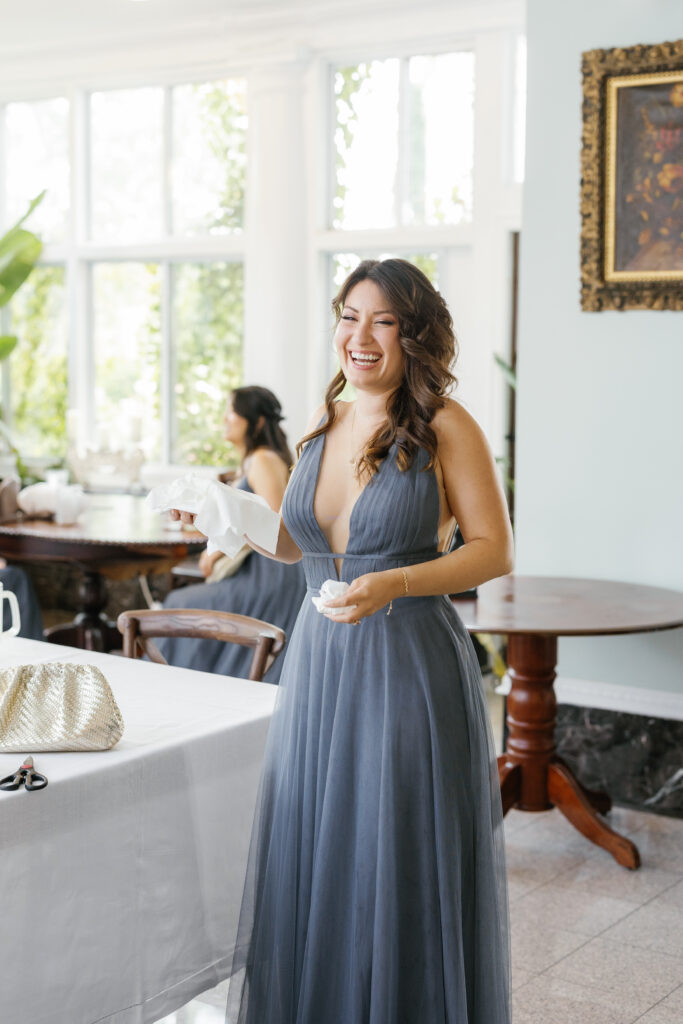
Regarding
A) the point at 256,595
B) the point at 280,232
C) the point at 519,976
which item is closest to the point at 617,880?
the point at 519,976

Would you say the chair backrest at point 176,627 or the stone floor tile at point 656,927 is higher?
the chair backrest at point 176,627

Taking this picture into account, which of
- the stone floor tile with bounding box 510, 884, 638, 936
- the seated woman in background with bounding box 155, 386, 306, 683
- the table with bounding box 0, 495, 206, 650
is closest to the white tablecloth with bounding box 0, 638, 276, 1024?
the stone floor tile with bounding box 510, 884, 638, 936

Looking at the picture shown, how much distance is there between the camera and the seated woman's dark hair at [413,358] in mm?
1992

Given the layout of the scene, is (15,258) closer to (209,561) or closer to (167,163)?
(167,163)

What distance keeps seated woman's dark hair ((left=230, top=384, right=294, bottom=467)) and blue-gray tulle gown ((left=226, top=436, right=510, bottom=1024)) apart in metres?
2.22

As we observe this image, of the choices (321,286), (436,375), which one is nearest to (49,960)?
(436,375)

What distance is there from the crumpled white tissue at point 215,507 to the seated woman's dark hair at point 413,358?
215mm

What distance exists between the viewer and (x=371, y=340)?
2012 mm

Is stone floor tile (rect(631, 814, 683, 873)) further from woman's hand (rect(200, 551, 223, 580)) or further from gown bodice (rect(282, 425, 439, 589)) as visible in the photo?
gown bodice (rect(282, 425, 439, 589))

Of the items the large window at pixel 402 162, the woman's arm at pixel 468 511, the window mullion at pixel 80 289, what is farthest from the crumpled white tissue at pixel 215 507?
the window mullion at pixel 80 289

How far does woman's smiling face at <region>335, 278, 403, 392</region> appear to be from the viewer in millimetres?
2006

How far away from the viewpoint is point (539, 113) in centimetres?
408

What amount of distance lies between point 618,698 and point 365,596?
8.05ft

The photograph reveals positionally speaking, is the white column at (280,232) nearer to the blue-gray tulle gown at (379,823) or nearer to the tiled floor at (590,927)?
the tiled floor at (590,927)
